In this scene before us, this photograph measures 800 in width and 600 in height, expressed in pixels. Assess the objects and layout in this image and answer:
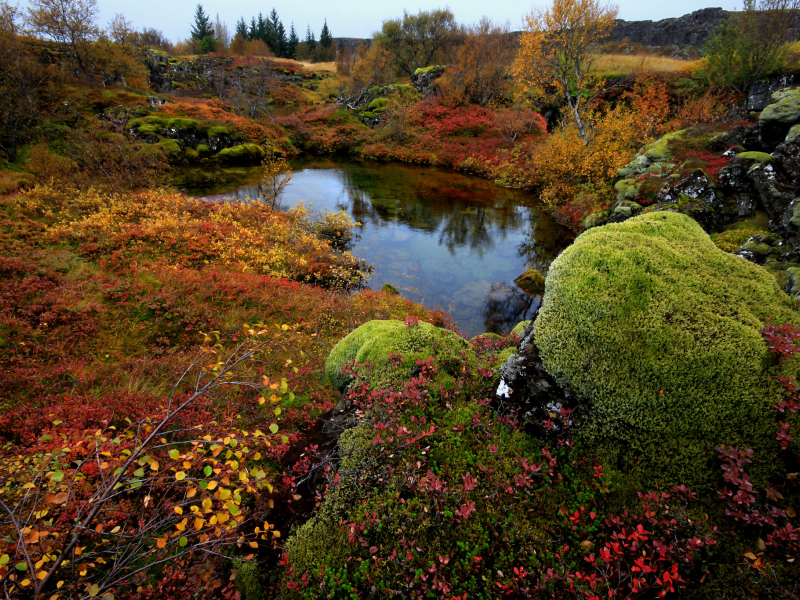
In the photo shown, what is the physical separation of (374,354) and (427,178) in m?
24.9

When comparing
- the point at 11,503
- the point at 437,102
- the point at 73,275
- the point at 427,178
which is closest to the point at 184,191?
the point at 73,275

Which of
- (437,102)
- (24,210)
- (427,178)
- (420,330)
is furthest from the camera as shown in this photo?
(437,102)

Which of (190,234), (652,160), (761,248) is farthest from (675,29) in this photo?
(190,234)

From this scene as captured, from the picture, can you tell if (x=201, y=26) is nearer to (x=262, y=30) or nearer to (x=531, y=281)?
(x=262, y=30)

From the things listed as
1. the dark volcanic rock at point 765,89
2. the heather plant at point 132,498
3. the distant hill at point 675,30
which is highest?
the distant hill at point 675,30

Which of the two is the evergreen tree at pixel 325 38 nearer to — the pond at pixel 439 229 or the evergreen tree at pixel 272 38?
the evergreen tree at pixel 272 38

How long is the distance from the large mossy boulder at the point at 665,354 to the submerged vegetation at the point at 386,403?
0.07 feet

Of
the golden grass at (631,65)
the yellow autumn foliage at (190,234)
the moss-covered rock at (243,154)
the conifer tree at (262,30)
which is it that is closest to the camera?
the yellow autumn foliage at (190,234)

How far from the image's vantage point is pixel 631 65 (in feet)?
107

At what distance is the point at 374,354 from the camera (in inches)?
212

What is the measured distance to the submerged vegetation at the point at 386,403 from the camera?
Result: 112 inches

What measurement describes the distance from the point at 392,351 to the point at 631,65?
42101 mm

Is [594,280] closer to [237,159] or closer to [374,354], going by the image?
[374,354]

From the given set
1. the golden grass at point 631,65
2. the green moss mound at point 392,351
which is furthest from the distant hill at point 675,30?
the green moss mound at point 392,351
